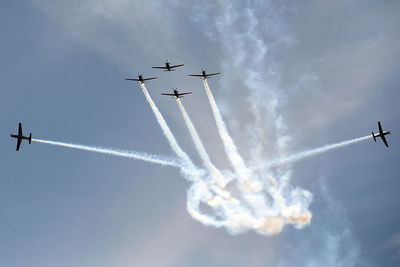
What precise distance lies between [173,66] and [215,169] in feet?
94.6

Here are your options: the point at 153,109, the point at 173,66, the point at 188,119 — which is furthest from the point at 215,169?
the point at 173,66

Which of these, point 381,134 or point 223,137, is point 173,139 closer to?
point 223,137

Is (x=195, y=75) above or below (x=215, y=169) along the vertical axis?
above

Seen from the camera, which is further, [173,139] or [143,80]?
[143,80]

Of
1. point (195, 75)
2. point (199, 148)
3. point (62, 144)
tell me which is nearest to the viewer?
point (62, 144)

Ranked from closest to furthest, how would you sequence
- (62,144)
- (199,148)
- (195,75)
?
(62,144) → (199,148) → (195,75)

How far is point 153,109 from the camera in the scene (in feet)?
353

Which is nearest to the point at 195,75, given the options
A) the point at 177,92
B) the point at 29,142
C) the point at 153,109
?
the point at 177,92

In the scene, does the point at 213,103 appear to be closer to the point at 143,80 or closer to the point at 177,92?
the point at 177,92

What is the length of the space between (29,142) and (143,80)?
31.7 m

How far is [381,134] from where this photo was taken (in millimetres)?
113438

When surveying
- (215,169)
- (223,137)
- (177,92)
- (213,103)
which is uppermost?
(177,92)

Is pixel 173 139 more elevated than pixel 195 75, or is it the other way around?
pixel 195 75

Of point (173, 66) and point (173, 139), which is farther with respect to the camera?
point (173, 66)
